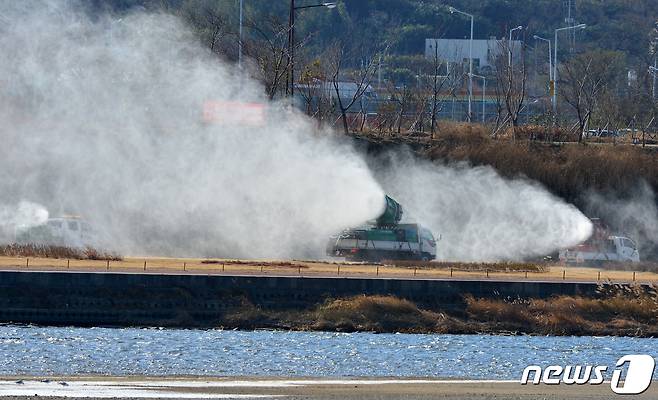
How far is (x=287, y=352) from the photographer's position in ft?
124

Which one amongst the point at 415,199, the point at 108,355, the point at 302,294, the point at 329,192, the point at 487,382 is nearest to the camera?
the point at 487,382

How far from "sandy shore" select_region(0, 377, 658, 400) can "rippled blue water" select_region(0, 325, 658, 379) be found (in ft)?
3.85

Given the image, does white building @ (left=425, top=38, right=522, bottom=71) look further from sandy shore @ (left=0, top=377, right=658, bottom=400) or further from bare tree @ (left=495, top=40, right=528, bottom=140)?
sandy shore @ (left=0, top=377, right=658, bottom=400)

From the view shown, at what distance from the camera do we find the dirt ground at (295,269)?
48.2 m

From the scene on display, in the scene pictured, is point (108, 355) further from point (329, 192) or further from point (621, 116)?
point (621, 116)

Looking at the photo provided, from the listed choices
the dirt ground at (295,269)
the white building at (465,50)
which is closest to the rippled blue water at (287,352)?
the dirt ground at (295,269)

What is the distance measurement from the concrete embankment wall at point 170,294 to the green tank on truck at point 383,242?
13564 millimetres

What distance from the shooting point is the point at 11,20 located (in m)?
63.2

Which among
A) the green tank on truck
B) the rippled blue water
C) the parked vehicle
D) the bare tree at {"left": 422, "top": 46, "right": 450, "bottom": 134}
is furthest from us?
the bare tree at {"left": 422, "top": 46, "right": 450, "bottom": 134}

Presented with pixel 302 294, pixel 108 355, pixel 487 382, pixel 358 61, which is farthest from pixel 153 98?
pixel 358 61

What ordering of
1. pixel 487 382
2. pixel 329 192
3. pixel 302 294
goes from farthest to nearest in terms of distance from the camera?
pixel 329 192 → pixel 302 294 → pixel 487 382

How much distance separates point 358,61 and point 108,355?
122310mm

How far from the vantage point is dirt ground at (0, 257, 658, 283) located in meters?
48.2

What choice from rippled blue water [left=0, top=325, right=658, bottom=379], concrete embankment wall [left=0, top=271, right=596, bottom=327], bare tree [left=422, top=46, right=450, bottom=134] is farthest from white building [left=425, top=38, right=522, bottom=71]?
rippled blue water [left=0, top=325, right=658, bottom=379]
